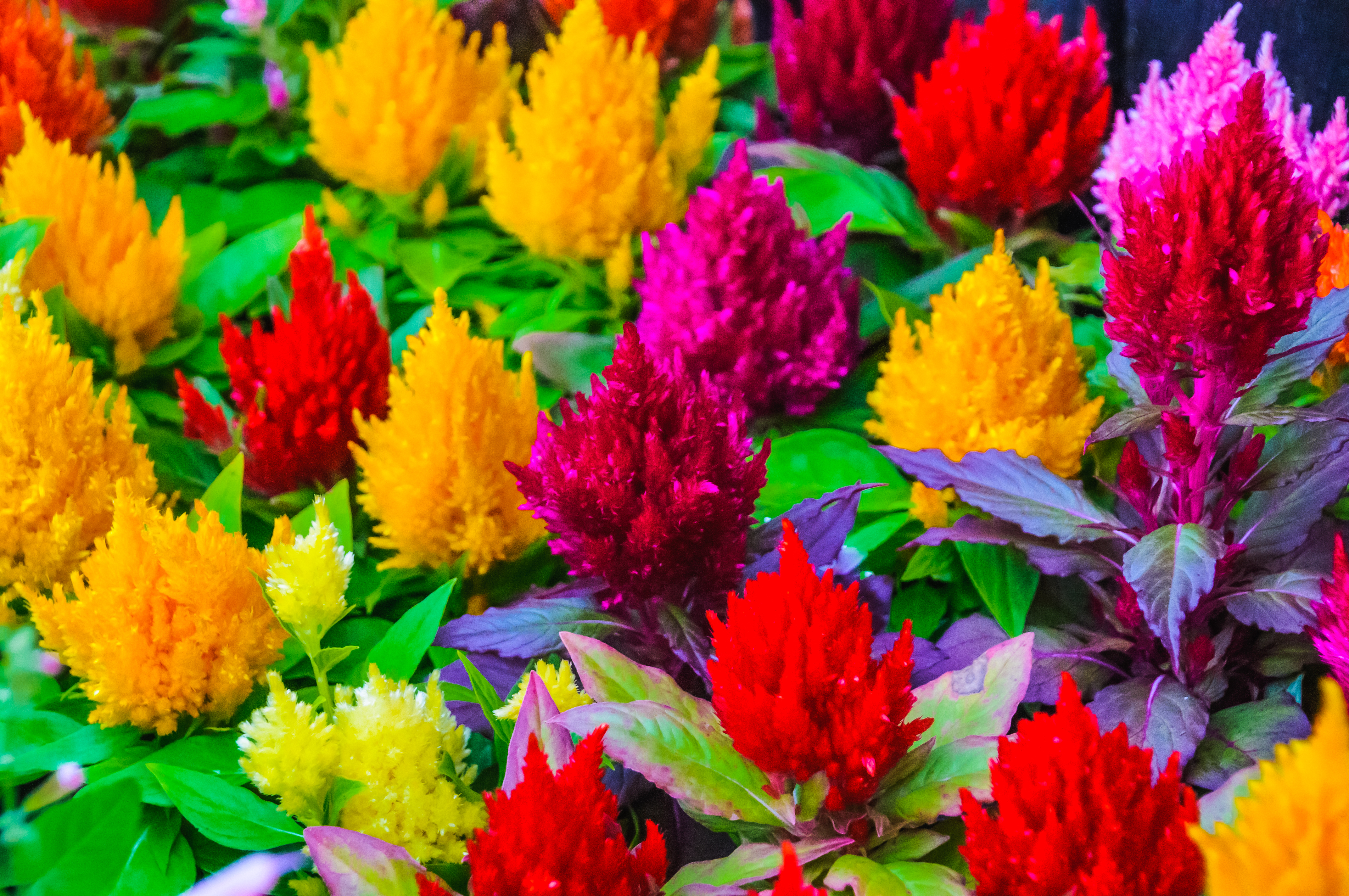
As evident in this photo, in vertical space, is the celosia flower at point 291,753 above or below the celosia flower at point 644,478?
below

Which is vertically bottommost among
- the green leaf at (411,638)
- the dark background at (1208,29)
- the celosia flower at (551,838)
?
the green leaf at (411,638)

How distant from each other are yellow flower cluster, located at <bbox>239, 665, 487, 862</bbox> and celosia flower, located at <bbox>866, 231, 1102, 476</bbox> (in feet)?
2.09

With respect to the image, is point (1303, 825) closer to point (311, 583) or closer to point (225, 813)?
point (311, 583)

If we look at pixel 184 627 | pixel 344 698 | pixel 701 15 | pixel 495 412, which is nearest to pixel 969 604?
pixel 495 412

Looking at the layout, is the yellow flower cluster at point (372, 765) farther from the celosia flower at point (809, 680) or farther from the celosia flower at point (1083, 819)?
the celosia flower at point (1083, 819)

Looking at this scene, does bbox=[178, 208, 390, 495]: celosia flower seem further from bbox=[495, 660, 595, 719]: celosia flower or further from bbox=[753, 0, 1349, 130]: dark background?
bbox=[753, 0, 1349, 130]: dark background

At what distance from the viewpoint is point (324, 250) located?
4.43 ft

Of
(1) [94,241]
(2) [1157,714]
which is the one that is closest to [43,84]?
(1) [94,241]

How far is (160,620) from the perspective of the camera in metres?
0.98

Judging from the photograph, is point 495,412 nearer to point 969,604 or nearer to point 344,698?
point 344,698

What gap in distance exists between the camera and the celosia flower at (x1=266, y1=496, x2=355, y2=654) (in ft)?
2.96

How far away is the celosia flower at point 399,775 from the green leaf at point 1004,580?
0.57 m

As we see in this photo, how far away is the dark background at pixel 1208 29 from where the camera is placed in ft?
4.36

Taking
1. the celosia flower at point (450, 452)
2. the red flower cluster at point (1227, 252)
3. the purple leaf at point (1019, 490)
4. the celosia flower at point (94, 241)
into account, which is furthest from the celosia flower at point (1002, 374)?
the celosia flower at point (94, 241)
